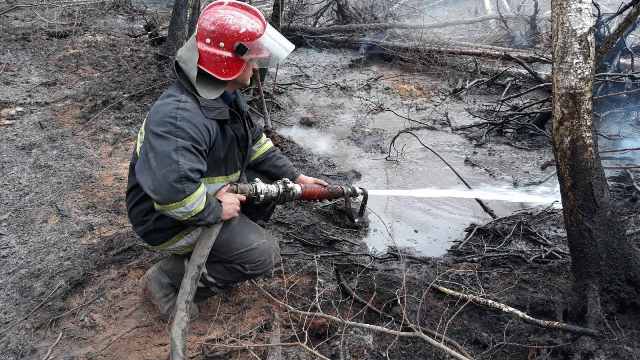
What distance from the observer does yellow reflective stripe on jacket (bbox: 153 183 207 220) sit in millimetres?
2670

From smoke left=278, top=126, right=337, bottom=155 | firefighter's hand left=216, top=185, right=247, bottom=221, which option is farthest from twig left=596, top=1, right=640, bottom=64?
smoke left=278, top=126, right=337, bottom=155

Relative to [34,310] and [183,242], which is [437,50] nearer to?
[183,242]

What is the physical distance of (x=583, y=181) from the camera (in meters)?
2.93

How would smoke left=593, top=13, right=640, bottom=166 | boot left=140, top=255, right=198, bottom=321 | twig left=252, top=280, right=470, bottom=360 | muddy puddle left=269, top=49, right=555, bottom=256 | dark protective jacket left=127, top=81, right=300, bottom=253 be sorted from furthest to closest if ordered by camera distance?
smoke left=593, top=13, right=640, bottom=166
muddy puddle left=269, top=49, right=555, bottom=256
boot left=140, top=255, right=198, bottom=321
dark protective jacket left=127, top=81, right=300, bottom=253
twig left=252, top=280, right=470, bottom=360

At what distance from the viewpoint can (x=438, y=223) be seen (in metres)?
4.63

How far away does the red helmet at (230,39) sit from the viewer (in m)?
2.76

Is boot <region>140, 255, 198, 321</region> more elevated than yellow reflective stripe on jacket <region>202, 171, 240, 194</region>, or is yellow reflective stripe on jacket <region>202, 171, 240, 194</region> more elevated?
yellow reflective stripe on jacket <region>202, 171, 240, 194</region>

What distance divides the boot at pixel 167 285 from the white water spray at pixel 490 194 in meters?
2.17

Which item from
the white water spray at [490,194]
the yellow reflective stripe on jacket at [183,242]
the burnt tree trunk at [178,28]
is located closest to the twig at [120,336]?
the yellow reflective stripe on jacket at [183,242]

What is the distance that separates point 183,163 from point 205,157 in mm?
213

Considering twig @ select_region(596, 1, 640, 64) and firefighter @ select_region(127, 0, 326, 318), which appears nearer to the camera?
firefighter @ select_region(127, 0, 326, 318)

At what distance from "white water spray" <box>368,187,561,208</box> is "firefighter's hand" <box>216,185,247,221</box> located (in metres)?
2.13

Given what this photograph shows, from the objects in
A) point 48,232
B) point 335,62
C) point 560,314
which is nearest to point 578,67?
point 560,314

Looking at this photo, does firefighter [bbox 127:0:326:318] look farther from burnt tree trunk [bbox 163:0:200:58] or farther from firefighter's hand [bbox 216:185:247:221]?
A: burnt tree trunk [bbox 163:0:200:58]
